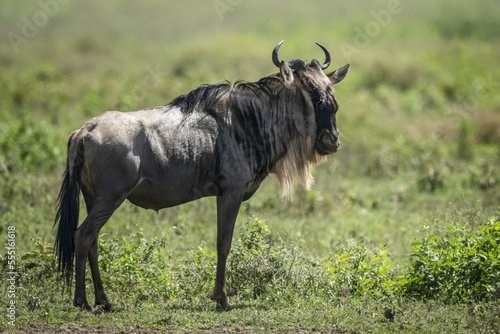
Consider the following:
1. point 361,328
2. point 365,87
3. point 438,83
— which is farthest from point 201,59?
point 361,328

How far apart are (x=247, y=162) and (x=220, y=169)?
0.32m

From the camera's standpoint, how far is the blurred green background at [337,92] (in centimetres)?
1120

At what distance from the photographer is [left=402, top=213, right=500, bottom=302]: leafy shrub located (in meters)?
6.99

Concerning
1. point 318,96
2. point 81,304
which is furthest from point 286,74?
point 81,304

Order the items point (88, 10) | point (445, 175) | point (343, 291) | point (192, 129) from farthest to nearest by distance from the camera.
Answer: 1. point (88, 10)
2. point (445, 175)
3. point (343, 291)
4. point (192, 129)

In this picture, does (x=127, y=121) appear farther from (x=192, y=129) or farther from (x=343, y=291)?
(x=343, y=291)

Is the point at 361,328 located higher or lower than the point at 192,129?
lower

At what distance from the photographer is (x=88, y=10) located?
132 feet
